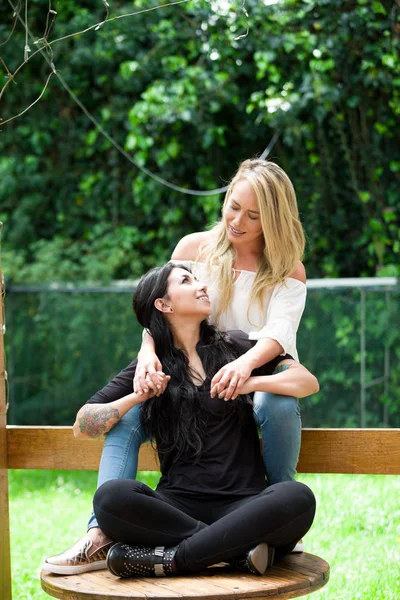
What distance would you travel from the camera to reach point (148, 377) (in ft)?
7.96

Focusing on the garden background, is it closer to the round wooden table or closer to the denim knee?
the denim knee

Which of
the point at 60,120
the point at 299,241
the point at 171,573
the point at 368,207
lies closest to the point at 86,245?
the point at 60,120

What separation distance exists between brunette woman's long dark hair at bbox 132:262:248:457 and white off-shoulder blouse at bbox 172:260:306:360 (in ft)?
0.22

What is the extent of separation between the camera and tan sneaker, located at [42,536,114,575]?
2238mm

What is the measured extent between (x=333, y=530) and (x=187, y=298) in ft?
7.52

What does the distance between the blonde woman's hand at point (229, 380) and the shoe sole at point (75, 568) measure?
0.53 metres

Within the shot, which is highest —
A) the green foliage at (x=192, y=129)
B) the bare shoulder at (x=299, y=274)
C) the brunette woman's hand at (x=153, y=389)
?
the green foliage at (x=192, y=129)

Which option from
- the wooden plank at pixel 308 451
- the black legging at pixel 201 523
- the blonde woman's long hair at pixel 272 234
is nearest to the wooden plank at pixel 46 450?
the wooden plank at pixel 308 451

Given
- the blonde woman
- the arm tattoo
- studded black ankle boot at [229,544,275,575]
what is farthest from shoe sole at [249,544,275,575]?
the arm tattoo

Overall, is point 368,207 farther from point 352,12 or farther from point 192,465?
point 192,465

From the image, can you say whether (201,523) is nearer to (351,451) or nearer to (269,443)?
(269,443)

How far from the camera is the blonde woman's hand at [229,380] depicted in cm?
238

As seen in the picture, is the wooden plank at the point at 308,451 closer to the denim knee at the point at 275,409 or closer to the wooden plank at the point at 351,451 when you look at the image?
the wooden plank at the point at 351,451

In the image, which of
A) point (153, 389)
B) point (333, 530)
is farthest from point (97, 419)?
point (333, 530)
